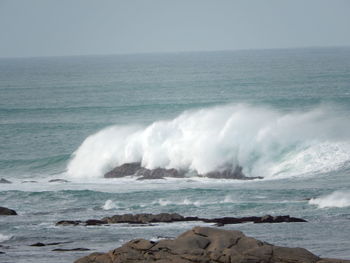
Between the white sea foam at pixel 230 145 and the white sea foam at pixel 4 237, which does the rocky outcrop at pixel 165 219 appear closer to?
the white sea foam at pixel 4 237

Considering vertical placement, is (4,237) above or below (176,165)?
below

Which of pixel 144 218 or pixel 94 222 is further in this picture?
pixel 144 218

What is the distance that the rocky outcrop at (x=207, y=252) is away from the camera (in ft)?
72.4

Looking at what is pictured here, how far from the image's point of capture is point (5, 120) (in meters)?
72.2

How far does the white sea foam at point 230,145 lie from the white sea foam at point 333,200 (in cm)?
748

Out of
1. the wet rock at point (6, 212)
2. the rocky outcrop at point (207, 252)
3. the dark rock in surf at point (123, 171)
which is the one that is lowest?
the dark rock in surf at point (123, 171)

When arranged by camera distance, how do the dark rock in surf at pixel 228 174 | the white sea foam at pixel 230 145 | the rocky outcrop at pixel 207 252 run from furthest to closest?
the white sea foam at pixel 230 145
the dark rock in surf at pixel 228 174
the rocky outcrop at pixel 207 252

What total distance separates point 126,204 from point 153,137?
14960mm

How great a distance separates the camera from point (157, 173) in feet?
143

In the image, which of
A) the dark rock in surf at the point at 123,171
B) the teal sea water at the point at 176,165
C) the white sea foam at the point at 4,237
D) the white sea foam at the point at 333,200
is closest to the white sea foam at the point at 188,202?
the teal sea water at the point at 176,165

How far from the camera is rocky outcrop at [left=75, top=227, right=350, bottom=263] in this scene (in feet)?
72.4

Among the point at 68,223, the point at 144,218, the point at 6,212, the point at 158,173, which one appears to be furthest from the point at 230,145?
the point at 68,223

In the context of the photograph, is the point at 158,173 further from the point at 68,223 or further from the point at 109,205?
the point at 68,223

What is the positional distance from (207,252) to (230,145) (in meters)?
24.9
